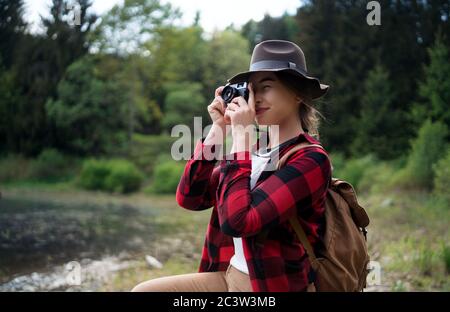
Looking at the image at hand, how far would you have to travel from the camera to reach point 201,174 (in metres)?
1.50

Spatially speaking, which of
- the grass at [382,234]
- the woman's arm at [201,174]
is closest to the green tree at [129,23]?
the grass at [382,234]

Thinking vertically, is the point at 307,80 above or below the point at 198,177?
above

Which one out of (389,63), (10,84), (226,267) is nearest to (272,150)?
(226,267)

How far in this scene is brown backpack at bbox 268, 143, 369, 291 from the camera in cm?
129

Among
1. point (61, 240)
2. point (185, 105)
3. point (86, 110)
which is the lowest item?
point (61, 240)

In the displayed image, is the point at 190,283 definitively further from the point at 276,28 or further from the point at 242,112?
the point at 276,28

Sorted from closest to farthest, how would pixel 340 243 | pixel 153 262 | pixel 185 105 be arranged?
pixel 340 243 < pixel 153 262 < pixel 185 105

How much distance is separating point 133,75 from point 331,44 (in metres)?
11.2

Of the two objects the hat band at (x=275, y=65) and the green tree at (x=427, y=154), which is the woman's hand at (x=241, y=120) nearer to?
the hat band at (x=275, y=65)

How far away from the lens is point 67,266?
6645 millimetres

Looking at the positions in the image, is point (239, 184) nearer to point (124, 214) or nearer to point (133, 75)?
point (124, 214)

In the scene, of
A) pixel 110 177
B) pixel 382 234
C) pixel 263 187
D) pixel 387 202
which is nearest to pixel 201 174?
pixel 263 187

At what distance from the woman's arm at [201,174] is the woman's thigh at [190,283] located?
26 centimetres

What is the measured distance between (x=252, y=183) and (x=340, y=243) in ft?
1.07
